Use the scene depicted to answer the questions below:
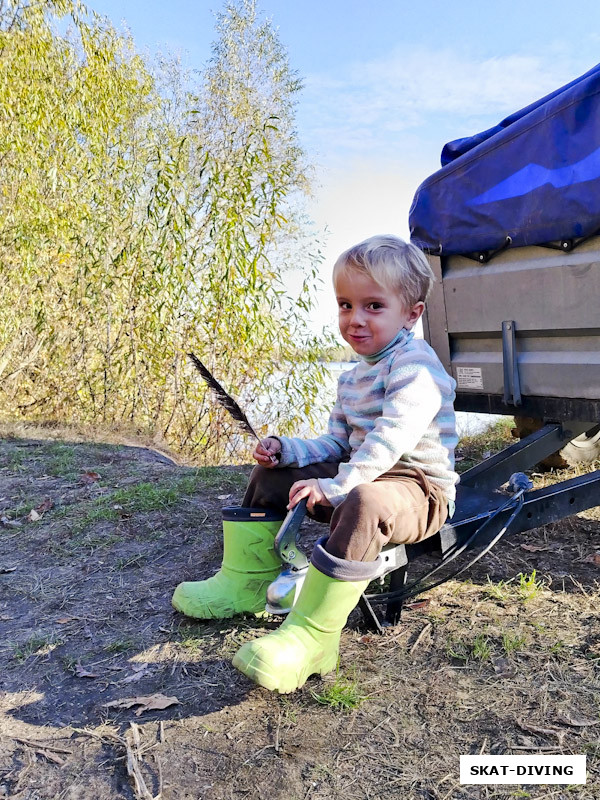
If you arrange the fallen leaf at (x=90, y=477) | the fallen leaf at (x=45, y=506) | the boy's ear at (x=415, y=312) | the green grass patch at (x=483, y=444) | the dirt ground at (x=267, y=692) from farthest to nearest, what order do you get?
the green grass patch at (x=483, y=444) < the fallen leaf at (x=90, y=477) < the fallen leaf at (x=45, y=506) < the boy's ear at (x=415, y=312) < the dirt ground at (x=267, y=692)

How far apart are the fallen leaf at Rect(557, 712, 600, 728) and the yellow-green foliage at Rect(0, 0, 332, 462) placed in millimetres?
5164

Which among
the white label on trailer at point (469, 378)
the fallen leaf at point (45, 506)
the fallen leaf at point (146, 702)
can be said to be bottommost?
the fallen leaf at point (146, 702)

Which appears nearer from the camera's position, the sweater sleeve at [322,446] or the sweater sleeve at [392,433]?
the sweater sleeve at [392,433]

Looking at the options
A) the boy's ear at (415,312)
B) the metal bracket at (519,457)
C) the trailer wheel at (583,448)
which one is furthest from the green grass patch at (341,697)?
the trailer wheel at (583,448)

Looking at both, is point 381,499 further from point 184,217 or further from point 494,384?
point 184,217

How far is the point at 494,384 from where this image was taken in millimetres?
3361

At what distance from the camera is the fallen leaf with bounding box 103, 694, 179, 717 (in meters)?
1.93

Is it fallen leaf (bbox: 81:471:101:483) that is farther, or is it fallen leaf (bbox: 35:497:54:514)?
fallen leaf (bbox: 81:471:101:483)

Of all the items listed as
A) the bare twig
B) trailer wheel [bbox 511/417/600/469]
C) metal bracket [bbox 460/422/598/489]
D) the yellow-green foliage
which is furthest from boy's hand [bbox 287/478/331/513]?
the yellow-green foliage

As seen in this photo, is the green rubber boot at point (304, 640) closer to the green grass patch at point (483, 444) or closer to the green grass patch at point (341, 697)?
the green grass patch at point (341, 697)

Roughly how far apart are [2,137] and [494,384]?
18.4 ft

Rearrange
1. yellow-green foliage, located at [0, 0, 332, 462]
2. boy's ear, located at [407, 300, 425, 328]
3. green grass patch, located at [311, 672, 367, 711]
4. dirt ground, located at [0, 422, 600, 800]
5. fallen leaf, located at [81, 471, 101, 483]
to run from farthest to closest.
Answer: yellow-green foliage, located at [0, 0, 332, 462], fallen leaf, located at [81, 471, 101, 483], boy's ear, located at [407, 300, 425, 328], green grass patch, located at [311, 672, 367, 711], dirt ground, located at [0, 422, 600, 800]

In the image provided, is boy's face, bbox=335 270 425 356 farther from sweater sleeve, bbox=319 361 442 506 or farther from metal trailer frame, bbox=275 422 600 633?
metal trailer frame, bbox=275 422 600 633

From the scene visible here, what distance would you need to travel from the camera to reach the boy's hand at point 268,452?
2.32m
